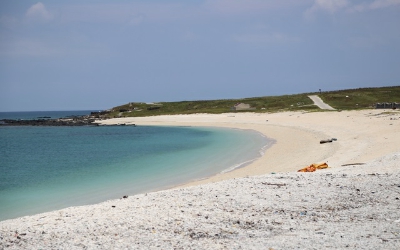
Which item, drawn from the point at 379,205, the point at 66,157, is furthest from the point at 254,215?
the point at 66,157

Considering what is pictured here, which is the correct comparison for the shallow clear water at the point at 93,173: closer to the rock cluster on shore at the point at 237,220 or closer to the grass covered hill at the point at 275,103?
the rock cluster on shore at the point at 237,220

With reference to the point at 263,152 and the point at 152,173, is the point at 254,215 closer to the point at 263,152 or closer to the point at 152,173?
the point at 152,173

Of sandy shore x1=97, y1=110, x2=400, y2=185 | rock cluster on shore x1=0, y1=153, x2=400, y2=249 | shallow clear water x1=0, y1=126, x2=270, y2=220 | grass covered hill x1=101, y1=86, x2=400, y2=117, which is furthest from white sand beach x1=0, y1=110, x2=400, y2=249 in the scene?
grass covered hill x1=101, y1=86, x2=400, y2=117

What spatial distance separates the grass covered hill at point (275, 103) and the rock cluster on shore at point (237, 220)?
63.9 meters

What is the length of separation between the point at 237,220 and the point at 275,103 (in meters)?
89.0

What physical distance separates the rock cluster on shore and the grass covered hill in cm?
6391

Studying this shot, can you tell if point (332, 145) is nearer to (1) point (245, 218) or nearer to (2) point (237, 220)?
(1) point (245, 218)

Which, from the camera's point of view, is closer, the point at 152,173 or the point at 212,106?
the point at 152,173

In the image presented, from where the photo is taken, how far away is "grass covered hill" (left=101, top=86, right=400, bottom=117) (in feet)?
269

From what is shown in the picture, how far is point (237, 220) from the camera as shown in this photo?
33.9ft

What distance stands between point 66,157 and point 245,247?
31.4 m

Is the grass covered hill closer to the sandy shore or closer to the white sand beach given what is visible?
the sandy shore

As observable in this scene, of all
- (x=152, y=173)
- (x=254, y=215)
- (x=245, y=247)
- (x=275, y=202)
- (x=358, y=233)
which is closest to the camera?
(x=245, y=247)

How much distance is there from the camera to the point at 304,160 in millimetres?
25125
